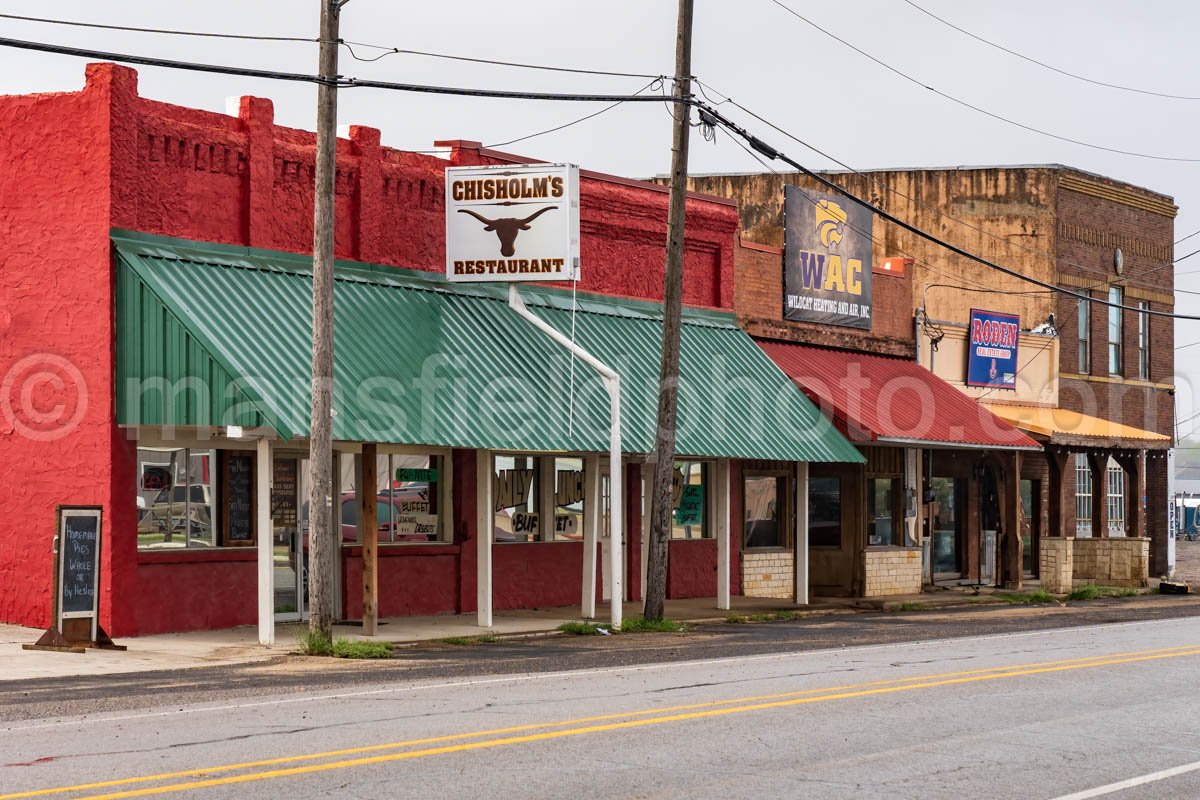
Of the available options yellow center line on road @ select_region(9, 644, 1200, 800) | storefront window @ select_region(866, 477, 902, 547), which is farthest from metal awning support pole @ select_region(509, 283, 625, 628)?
storefront window @ select_region(866, 477, 902, 547)

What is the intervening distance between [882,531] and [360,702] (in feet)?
62.1

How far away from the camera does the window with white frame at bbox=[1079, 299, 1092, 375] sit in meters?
35.8

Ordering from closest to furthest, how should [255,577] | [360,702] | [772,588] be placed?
[360,702] < [255,577] < [772,588]

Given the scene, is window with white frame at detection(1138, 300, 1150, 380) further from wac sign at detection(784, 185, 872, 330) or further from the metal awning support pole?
the metal awning support pole

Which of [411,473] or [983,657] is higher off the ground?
[411,473]

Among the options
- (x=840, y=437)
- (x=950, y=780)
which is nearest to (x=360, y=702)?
(x=950, y=780)

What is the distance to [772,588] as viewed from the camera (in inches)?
1094

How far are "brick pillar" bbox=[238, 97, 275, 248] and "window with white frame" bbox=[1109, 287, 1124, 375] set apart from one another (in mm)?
23904

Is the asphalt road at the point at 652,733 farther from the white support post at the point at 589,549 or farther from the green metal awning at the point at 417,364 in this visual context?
the white support post at the point at 589,549

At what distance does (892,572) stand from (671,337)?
9.98 m

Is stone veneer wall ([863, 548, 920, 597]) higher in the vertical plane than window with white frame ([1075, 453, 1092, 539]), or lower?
lower

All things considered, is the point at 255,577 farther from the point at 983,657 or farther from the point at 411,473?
the point at 983,657

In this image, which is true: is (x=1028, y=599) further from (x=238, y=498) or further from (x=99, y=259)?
(x=99, y=259)

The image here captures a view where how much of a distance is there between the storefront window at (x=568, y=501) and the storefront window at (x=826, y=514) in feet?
19.8
